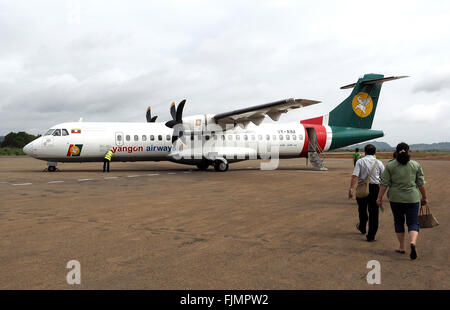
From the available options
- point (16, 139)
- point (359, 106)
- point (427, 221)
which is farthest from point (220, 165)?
point (16, 139)

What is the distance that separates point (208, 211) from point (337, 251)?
12.4 feet

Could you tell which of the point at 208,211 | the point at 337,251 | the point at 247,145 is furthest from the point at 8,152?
the point at 337,251

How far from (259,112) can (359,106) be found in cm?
907

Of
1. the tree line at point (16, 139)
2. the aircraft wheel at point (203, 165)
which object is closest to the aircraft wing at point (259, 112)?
the aircraft wheel at point (203, 165)

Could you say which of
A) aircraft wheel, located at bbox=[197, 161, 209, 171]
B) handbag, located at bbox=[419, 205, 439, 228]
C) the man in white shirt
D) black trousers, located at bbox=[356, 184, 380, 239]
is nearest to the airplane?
aircraft wheel, located at bbox=[197, 161, 209, 171]

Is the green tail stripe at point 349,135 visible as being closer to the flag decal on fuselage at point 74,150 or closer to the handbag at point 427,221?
the flag decal on fuselage at point 74,150

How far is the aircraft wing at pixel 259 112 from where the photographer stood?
17.2 metres

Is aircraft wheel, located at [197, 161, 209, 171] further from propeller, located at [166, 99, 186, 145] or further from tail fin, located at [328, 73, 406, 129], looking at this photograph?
tail fin, located at [328, 73, 406, 129]

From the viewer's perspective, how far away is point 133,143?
20.5 metres

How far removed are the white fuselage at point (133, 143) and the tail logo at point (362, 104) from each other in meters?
6.11

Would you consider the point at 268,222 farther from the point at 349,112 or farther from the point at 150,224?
the point at 349,112

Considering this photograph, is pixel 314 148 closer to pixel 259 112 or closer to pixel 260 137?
pixel 260 137

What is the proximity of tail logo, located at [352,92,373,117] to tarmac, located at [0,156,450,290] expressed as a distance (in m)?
15.0

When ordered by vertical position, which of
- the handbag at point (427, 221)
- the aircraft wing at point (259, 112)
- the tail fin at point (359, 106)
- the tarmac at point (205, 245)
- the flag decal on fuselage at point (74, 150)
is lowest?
the tarmac at point (205, 245)
